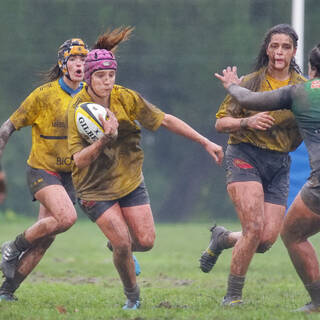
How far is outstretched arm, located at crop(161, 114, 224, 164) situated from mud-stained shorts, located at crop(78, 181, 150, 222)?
548mm

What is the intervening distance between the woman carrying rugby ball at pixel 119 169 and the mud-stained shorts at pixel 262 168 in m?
0.21

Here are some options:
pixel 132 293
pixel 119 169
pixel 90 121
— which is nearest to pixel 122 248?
pixel 132 293

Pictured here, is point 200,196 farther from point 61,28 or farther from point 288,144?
point 288,144

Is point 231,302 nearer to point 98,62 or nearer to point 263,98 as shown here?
point 263,98

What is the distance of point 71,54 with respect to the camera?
7.67 m

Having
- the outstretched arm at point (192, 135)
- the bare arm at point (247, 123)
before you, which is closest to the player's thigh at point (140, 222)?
the outstretched arm at point (192, 135)

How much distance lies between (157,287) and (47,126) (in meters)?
2.32

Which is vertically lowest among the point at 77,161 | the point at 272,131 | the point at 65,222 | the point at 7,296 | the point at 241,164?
the point at 7,296

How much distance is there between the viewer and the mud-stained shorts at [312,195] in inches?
240

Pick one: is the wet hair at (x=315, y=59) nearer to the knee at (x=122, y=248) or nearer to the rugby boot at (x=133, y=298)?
the knee at (x=122, y=248)

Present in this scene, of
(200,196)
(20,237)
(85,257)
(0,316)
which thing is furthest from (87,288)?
(200,196)

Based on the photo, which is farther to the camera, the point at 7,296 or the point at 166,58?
the point at 166,58

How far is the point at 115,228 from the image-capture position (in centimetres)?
661

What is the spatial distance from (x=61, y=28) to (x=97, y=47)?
11212mm
